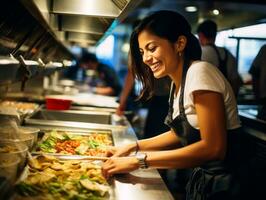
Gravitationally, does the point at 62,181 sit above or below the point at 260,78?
below

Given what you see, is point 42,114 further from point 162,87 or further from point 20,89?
point 162,87

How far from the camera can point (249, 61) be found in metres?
5.02

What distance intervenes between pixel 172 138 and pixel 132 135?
36.7 inches

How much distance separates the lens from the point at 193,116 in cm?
197

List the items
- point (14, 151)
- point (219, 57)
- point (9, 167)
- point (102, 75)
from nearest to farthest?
point (9, 167), point (14, 151), point (219, 57), point (102, 75)

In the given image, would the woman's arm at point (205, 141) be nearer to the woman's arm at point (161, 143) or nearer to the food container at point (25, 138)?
the woman's arm at point (161, 143)

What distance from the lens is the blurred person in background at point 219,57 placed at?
4.64m

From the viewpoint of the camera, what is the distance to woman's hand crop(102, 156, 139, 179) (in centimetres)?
197

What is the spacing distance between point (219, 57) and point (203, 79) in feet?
9.54

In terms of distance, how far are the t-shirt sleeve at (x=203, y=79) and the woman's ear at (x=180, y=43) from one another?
17cm

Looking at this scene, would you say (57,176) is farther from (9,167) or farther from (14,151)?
(9,167)

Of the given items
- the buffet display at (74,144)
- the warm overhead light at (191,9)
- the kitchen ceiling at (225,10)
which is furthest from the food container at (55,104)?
the warm overhead light at (191,9)

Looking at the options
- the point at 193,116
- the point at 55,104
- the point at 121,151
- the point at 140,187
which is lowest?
the point at 140,187

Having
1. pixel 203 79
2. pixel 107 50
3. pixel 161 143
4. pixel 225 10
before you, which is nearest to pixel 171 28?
pixel 203 79
